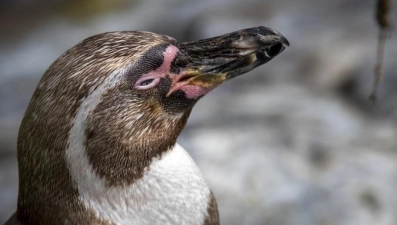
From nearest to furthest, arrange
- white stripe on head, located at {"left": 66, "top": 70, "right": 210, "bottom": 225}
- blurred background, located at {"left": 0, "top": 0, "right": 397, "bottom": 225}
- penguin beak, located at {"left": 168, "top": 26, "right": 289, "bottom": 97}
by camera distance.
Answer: white stripe on head, located at {"left": 66, "top": 70, "right": 210, "bottom": 225} < penguin beak, located at {"left": 168, "top": 26, "right": 289, "bottom": 97} < blurred background, located at {"left": 0, "top": 0, "right": 397, "bottom": 225}

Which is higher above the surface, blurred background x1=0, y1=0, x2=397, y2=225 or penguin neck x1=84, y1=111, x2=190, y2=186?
penguin neck x1=84, y1=111, x2=190, y2=186

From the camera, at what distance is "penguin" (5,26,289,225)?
6.65ft

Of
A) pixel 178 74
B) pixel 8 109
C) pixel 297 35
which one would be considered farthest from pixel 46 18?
pixel 178 74

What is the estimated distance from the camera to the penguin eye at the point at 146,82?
207 cm

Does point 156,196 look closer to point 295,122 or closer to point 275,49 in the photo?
point 275,49

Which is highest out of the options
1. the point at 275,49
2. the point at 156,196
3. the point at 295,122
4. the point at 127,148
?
the point at 275,49

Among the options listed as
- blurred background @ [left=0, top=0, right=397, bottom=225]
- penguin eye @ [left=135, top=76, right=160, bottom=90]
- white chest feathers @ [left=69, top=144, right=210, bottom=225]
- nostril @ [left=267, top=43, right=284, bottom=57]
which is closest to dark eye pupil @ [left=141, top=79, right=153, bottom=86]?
penguin eye @ [left=135, top=76, right=160, bottom=90]

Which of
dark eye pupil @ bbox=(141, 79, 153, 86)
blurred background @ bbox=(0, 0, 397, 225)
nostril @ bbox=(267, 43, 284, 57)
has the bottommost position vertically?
blurred background @ bbox=(0, 0, 397, 225)

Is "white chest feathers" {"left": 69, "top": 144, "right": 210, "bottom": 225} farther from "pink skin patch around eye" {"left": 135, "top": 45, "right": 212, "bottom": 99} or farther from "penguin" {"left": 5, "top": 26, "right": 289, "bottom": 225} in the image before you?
"pink skin patch around eye" {"left": 135, "top": 45, "right": 212, "bottom": 99}

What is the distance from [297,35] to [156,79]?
11.6 feet

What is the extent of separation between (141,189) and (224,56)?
40cm

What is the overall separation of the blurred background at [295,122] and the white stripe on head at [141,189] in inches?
68.2

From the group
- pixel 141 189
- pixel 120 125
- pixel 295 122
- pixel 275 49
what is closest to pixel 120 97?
pixel 120 125

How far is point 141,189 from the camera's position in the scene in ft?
6.88
